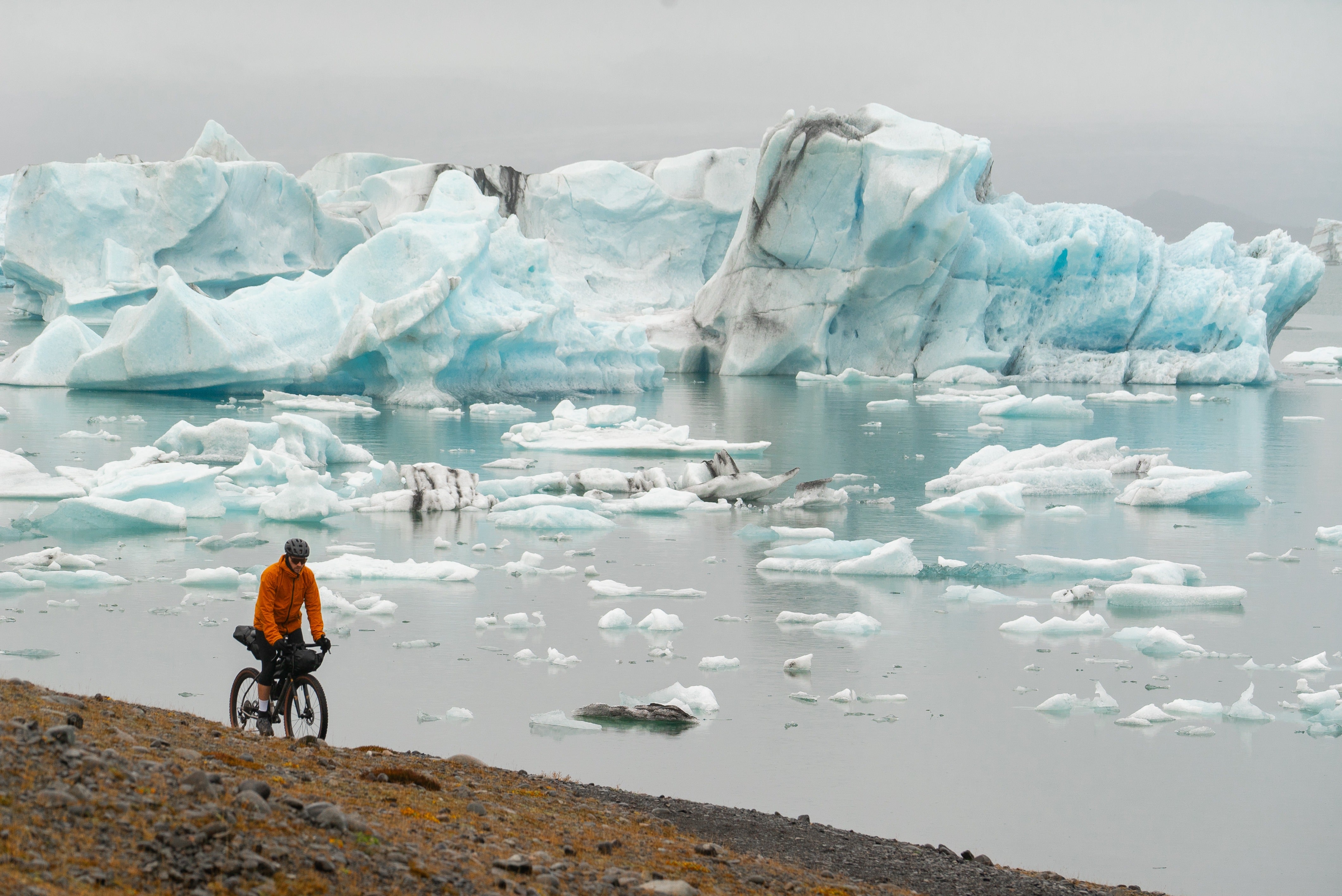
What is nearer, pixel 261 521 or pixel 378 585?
pixel 378 585

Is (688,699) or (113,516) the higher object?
(113,516)

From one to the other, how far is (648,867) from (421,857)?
80cm

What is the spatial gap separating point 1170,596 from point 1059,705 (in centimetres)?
309

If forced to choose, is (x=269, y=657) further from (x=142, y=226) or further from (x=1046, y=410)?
(x=142, y=226)

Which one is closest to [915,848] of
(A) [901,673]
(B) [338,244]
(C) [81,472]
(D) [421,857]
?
(D) [421,857]

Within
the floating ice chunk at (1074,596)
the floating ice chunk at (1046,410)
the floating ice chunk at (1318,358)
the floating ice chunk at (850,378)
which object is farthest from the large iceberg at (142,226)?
the floating ice chunk at (1318,358)

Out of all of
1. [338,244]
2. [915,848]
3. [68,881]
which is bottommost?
[915,848]

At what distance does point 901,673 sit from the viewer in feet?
24.7

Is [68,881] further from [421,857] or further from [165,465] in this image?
[165,465]

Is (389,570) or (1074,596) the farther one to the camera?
(389,570)

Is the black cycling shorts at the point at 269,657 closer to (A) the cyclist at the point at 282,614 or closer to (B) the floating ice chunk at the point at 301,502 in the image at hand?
(A) the cyclist at the point at 282,614

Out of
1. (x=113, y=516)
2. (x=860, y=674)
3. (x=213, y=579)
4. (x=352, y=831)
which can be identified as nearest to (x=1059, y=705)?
(x=860, y=674)

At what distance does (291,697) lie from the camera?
520cm

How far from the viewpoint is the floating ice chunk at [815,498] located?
13750mm
